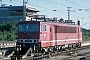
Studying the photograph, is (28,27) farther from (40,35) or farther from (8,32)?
(8,32)

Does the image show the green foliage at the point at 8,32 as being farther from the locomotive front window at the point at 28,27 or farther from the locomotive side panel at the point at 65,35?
the locomotive front window at the point at 28,27

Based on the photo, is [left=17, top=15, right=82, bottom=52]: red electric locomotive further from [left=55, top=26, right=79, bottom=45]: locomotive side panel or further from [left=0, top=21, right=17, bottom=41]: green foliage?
[left=0, top=21, right=17, bottom=41]: green foliage

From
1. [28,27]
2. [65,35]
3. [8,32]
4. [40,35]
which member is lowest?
[8,32]

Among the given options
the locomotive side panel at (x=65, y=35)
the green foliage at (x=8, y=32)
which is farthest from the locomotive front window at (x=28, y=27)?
the green foliage at (x=8, y=32)

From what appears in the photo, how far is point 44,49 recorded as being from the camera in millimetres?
25984

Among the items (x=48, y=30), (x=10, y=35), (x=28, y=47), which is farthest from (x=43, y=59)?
(x=10, y=35)

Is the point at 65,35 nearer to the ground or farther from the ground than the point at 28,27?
nearer to the ground

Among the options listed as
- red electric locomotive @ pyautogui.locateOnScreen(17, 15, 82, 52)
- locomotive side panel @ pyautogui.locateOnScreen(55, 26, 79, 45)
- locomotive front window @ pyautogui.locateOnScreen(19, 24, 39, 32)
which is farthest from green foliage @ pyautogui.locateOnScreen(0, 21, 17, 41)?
locomotive front window @ pyautogui.locateOnScreen(19, 24, 39, 32)

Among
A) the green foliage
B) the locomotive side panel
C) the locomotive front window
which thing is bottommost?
the green foliage

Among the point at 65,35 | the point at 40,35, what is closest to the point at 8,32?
the point at 65,35

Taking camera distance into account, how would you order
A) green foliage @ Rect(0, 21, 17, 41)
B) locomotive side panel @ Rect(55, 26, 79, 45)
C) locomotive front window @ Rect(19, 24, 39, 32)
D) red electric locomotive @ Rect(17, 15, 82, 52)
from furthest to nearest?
green foliage @ Rect(0, 21, 17, 41), locomotive side panel @ Rect(55, 26, 79, 45), locomotive front window @ Rect(19, 24, 39, 32), red electric locomotive @ Rect(17, 15, 82, 52)

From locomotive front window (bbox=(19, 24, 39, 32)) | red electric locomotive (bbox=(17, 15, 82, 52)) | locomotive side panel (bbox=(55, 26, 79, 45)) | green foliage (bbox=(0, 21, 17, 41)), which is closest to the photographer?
red electric locomotive (bbox=(17, 15, 82, 52))

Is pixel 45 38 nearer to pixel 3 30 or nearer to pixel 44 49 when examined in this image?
pixel 44 49

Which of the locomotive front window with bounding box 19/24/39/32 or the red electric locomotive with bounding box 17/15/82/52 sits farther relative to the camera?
the locomotive front window with bounding box 19/24/39/32
